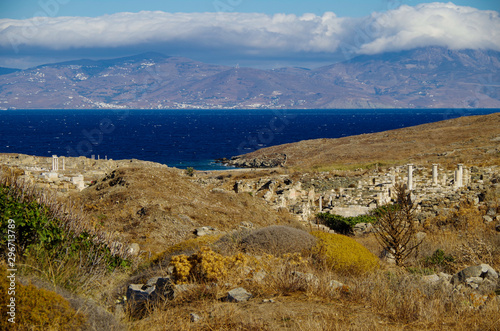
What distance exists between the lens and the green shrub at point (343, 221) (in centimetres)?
2130

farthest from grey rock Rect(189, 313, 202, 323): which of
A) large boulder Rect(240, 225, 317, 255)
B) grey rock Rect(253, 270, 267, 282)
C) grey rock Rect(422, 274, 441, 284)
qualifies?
grey rock Rect(422, 274, 441, 284)

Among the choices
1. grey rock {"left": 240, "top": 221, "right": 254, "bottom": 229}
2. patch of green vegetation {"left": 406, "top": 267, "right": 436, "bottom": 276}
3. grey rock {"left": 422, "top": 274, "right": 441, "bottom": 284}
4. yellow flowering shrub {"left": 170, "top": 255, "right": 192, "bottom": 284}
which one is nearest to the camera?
yellow flowering shrub {"left": 170, "top": 255, "right": 192, "bottom": 284}

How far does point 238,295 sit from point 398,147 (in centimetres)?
5814

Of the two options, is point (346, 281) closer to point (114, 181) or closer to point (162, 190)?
point (162, 190)

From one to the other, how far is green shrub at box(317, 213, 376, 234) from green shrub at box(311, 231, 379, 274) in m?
9.53

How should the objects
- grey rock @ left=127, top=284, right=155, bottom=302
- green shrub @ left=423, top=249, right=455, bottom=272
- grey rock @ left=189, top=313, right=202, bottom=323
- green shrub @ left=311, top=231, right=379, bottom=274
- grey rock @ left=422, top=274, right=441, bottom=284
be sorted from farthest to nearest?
green shrub @ left=423, top=249, right=455, bottom=272, green shrub @ left=311, top=231, right=379, bottom=274, grey rock @ left=422, top=274, right=441, bottom=284, grey rock @ left=127, top=284, right=155, bottom=302, grey rock @ left=189, top=313, right=202, bottom=323

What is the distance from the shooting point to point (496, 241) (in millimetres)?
13742

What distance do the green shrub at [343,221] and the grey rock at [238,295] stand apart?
1366 cm

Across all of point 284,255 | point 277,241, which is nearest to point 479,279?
point 284,255

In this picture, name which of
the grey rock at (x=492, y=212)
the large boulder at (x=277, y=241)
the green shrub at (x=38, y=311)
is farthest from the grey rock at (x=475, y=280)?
the grey rock at (x=492, y=212)

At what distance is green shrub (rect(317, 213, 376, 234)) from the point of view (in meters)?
21.3

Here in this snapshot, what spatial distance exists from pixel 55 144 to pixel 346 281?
9695cm

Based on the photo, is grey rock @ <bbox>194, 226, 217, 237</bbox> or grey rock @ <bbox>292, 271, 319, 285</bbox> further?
grey rock @ <bbox>194, 226, 217, 237</bbox>

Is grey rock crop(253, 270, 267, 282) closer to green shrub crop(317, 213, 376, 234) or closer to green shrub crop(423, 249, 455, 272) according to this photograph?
green shrub crop(423, 249, 455, 272)
